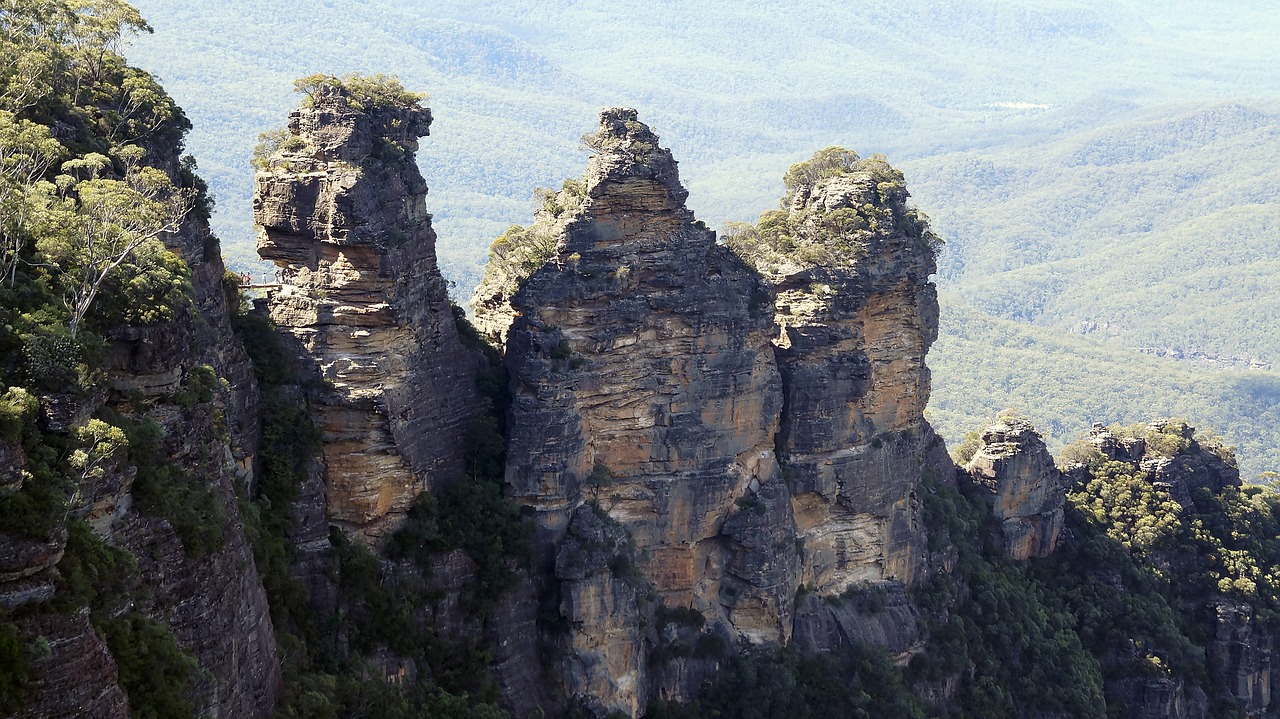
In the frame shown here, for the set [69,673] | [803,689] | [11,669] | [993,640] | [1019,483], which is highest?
[1019,483]

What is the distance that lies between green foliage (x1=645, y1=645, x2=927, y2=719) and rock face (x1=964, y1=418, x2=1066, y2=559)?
11.5m

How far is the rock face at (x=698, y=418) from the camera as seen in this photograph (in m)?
43.2

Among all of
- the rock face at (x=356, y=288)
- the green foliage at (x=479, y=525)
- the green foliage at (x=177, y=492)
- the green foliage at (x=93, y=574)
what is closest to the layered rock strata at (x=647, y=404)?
the green foliage at (x=479, y=525)

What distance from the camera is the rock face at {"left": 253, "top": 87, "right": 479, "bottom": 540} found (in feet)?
125

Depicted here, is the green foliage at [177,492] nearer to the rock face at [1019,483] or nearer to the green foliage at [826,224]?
the green foliage at [826,224]

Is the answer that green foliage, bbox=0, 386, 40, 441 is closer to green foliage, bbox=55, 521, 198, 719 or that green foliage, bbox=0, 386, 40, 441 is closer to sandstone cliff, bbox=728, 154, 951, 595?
green foliage, bbox=55, 521, 198, 719

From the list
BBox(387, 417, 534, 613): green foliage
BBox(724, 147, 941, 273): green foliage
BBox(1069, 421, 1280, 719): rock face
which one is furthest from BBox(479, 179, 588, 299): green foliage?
BBox(1069, 421, 1280, 719): rock face

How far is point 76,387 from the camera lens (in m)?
24.3

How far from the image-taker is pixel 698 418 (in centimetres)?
4594

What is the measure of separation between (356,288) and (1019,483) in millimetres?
32380

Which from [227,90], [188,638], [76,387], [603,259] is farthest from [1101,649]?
[227,90]

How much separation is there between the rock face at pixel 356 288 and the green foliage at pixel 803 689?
1273 centimetres

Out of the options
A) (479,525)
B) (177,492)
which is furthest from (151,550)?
(479,525)

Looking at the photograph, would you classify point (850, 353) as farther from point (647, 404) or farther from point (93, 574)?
point (93, 574)
